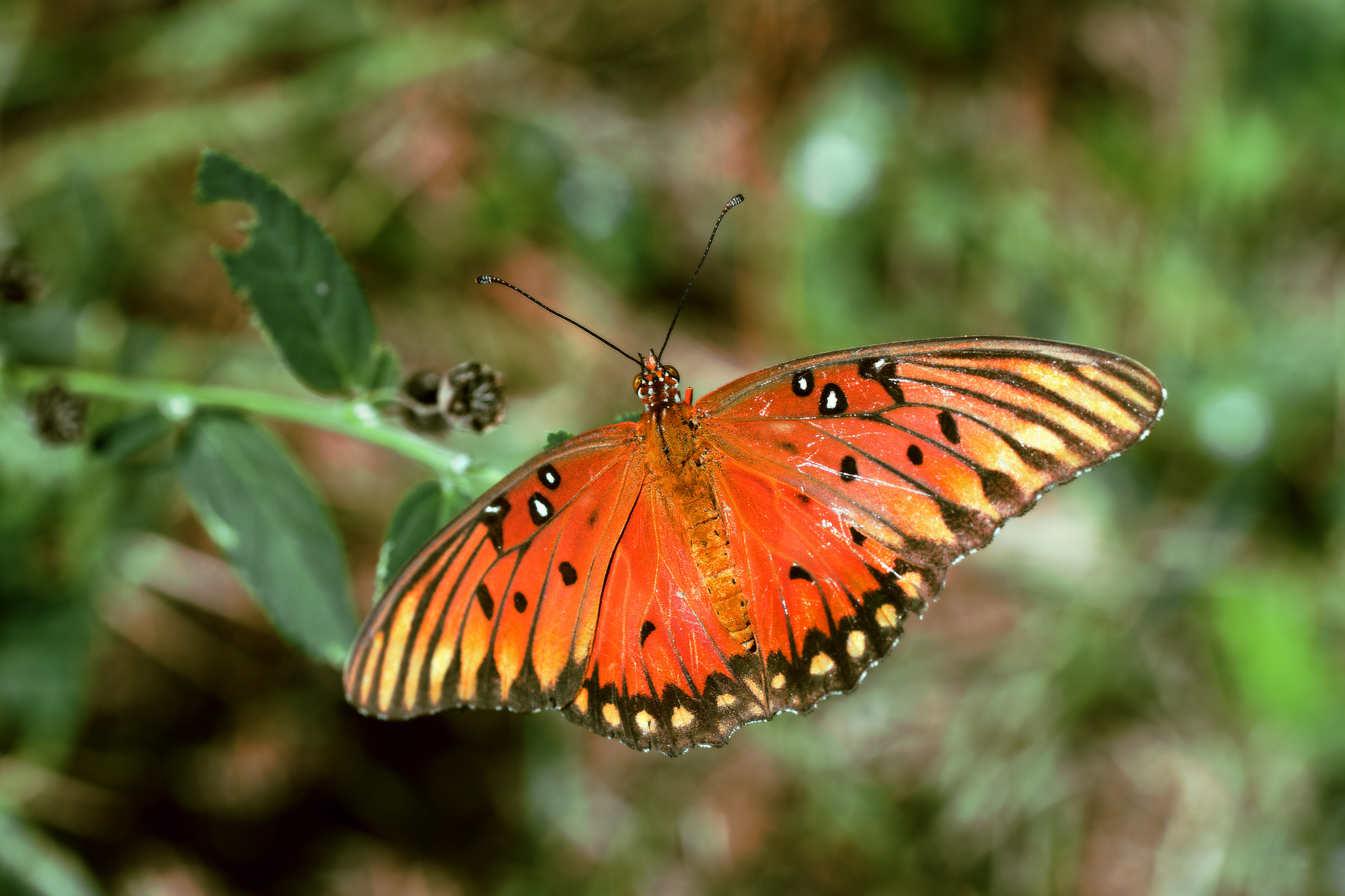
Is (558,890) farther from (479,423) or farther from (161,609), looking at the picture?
(479,423)

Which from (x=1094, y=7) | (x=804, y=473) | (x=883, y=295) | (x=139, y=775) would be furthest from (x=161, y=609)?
(x=1094, y=7)

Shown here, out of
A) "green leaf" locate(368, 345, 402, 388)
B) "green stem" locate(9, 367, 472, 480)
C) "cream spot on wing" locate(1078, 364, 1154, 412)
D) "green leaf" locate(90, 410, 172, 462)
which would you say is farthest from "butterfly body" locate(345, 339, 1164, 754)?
"green leaf" locate(90, 410, 172, 462)

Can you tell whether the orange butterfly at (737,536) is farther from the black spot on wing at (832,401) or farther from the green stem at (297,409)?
the green stem at (297,409)

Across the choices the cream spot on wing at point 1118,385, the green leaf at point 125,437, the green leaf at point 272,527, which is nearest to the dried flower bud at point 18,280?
the green leaf at point 125,437

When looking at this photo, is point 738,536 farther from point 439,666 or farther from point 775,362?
point 775,362

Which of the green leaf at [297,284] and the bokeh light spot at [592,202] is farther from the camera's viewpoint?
the bokeh light spot at [592,202]

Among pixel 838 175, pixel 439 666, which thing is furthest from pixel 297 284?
pixel 838 175
